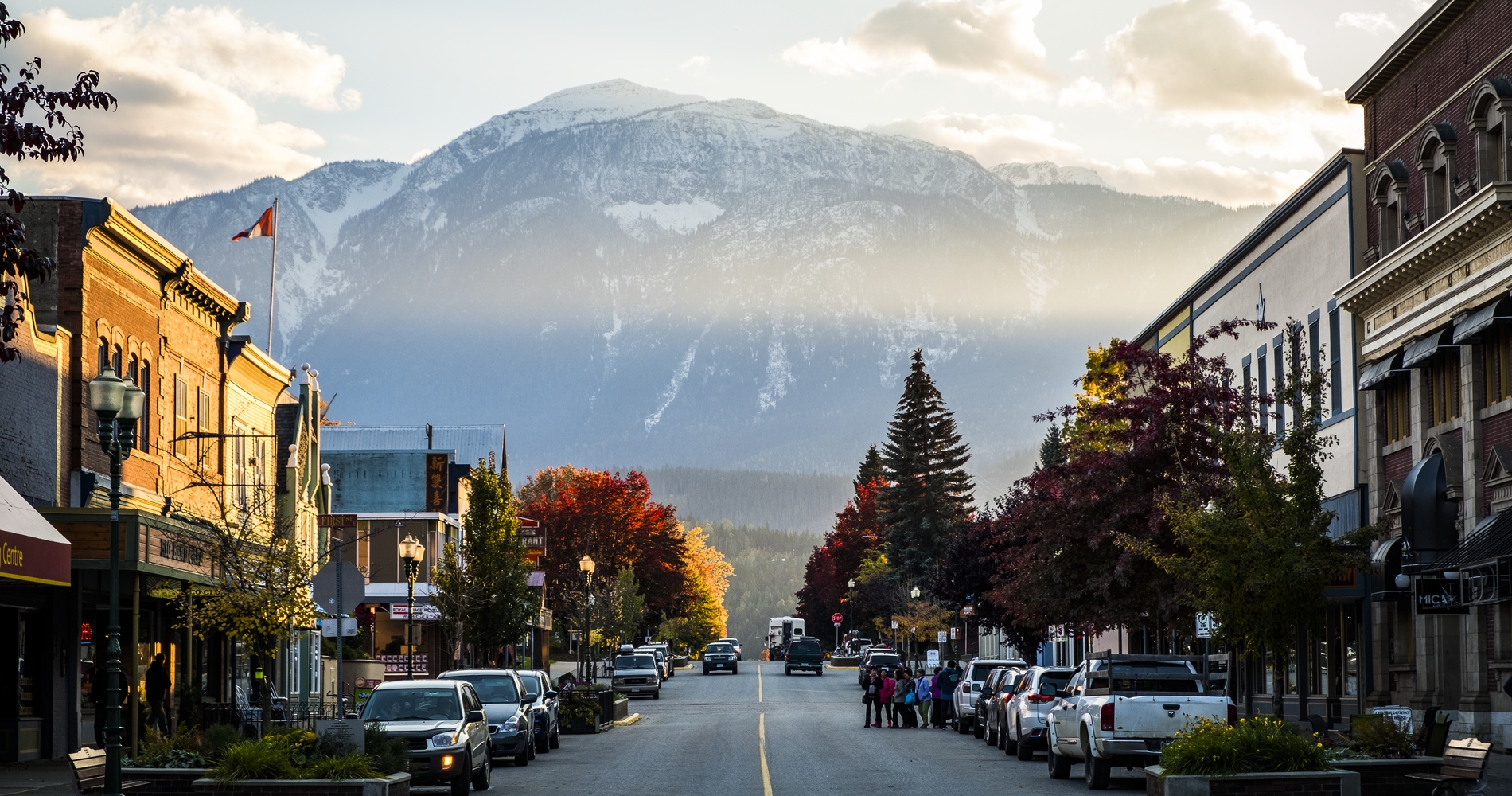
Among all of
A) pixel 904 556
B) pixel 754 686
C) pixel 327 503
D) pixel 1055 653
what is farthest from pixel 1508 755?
pixel 904 556

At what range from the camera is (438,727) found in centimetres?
2397

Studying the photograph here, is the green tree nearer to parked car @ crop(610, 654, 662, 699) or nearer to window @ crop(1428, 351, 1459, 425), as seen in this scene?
parked car @ crop(610, 654, 662, 699)

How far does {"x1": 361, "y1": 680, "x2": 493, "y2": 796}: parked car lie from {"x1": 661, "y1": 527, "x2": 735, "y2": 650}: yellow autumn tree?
92.5 meters

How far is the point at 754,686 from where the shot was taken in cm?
7806

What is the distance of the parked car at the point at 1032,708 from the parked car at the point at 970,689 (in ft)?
30.8

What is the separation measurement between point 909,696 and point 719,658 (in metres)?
51.0

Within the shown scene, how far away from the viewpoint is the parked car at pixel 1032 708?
31141 mm

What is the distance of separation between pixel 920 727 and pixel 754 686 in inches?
1219

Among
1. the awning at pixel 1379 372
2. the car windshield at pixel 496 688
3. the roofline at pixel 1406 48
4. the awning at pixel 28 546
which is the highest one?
the roofline at pixel 1406 48

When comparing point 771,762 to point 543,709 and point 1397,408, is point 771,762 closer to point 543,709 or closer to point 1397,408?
point 543,709

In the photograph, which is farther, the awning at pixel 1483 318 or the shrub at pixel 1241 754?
the awning at pixel 1483 318

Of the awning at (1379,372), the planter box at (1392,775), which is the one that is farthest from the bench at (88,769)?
the awning at (1379,372)

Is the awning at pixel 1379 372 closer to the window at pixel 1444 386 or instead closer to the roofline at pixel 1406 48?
the window at pixel 1444 386

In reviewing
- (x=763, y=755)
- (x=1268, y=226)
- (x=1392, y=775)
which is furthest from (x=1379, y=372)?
(x=1392, y=775)
